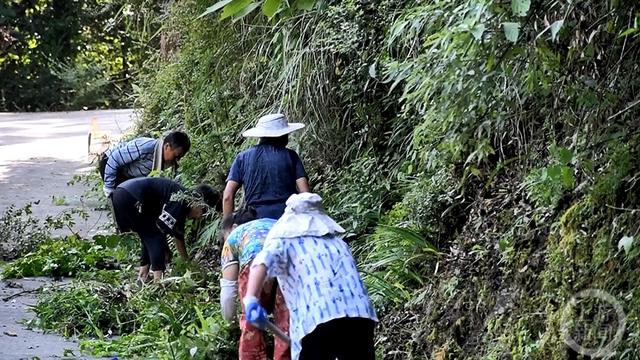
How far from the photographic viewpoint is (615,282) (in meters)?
5.61

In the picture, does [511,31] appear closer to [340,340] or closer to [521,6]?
[521,6]

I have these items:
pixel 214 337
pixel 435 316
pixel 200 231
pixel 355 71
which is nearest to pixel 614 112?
pixel 435 316

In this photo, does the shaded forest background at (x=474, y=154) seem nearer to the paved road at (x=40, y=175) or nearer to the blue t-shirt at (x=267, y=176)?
the blue t-shirt at (x=267, y=176)

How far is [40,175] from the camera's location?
706 inches

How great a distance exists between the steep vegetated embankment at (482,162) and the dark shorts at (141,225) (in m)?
1.60

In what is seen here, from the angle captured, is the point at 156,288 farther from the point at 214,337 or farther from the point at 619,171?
the point at 619,171

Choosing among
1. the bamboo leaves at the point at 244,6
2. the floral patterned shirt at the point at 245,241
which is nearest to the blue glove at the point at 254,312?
the bamboo leaves at the point at 244,6

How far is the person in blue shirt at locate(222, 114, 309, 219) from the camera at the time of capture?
8086 millimetres

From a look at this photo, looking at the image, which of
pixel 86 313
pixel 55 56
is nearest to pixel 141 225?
pixel 86 313

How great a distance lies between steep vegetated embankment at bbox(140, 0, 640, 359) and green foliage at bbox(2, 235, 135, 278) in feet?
8.65

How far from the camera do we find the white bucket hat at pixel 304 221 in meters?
5.61

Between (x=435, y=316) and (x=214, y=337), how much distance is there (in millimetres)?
1618

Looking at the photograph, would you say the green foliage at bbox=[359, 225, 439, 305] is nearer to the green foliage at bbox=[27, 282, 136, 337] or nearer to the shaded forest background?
the shaded forest background

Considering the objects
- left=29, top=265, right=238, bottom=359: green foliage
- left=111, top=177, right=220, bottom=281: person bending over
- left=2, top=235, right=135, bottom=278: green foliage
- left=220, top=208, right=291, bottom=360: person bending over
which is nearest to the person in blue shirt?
left=220, top=208, right=291, bottom=360: person bending over
